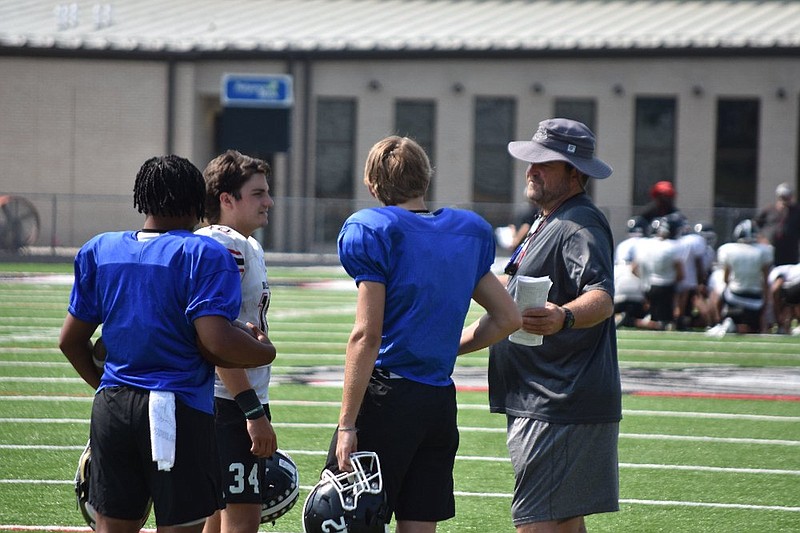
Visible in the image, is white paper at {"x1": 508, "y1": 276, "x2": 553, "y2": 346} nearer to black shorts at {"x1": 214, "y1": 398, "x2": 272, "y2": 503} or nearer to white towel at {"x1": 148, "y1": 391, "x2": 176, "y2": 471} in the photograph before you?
black shorts at {"x1": 214, "y1": 398, "x2": 272, "y2": 503}

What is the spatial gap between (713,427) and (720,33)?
25.2 metres

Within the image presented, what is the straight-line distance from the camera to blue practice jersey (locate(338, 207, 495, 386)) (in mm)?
4512

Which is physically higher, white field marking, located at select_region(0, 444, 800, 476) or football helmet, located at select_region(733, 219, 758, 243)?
football helmet, located at select_region(733, 219, 758, 243)

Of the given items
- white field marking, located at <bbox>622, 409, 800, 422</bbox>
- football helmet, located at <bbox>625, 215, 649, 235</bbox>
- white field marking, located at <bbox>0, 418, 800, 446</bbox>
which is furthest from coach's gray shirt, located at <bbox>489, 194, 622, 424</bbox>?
football helmet, located at <bbox>625, 215, 649, 235</bbox>

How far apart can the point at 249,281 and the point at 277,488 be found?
2.78ft

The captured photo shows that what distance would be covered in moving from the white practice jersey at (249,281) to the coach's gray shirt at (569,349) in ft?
3.09

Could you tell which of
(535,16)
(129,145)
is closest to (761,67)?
(535,16)

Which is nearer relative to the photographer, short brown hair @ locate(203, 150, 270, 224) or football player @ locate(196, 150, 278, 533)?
football player @ locate(196, 150, 278, 533)

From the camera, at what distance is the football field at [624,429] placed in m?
7.14

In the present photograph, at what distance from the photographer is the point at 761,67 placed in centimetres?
3288

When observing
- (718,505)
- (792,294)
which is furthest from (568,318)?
(792,294)

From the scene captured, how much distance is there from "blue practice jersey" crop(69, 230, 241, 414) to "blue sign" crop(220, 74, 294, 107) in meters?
28.0

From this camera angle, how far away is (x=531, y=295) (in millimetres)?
4762

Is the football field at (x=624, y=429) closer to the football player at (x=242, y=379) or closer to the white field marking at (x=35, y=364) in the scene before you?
the white field marking at (x=35, y=364)
